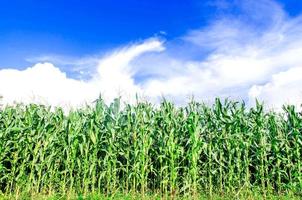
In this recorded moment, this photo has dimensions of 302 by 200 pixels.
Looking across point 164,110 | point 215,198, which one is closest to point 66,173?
point 164,110

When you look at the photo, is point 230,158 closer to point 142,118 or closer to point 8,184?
point 142,118

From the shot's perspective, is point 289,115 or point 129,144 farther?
point 289,115

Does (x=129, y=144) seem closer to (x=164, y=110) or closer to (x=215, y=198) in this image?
(x=164, y=110)

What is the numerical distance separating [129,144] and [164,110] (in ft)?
5.13

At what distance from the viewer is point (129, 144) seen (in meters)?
11.3

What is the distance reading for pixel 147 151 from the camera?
1099cm

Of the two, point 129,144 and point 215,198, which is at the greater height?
point 129,144

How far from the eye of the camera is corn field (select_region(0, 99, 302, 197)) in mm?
10695

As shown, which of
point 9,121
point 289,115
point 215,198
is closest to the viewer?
point 215,198

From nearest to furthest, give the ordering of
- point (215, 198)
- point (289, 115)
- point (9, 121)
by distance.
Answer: point (215, 198) < point (9, 121) < point (289, 115)

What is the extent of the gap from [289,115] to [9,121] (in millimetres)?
A: 9017

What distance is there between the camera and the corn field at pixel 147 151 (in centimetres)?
1070

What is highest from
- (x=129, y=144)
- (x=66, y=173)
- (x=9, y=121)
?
(x=9, y=121)

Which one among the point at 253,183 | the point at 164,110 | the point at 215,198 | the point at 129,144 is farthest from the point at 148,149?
the point at 253,183
